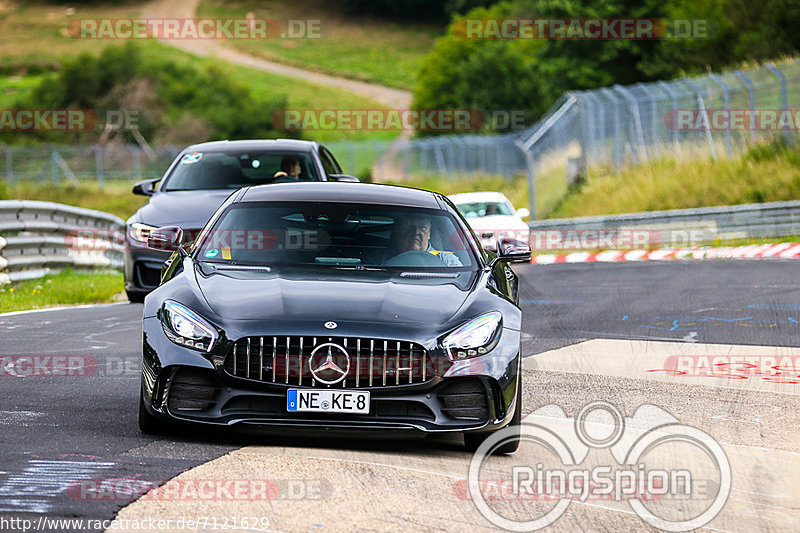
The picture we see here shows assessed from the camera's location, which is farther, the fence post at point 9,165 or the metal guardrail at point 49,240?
the fence post at point 9,165

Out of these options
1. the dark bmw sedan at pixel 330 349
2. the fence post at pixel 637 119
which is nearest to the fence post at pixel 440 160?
the fence post at pixel 637 119

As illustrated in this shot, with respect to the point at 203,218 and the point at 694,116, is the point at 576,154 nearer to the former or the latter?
the point at 694,116

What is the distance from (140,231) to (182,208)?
463mm

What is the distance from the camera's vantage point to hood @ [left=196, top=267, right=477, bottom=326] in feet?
21.7

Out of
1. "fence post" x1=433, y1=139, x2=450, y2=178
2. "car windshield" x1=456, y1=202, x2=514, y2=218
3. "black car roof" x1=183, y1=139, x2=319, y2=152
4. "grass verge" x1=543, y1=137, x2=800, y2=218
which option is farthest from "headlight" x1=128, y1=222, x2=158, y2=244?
"fence post" x1=433, y1=139, x2=450, y2=178

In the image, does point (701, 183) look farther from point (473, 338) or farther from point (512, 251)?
point (473, 338)

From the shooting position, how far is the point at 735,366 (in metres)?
9.98

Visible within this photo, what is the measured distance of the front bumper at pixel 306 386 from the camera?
6.47 m

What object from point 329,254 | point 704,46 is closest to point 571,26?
point 704,46

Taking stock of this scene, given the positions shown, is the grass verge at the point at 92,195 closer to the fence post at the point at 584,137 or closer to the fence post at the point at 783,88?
the fence post at the point at 584,137

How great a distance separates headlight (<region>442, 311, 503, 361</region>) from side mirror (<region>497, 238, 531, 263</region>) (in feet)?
4.63

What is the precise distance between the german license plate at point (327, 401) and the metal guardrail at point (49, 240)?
9922mm

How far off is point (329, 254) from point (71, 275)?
458 inches

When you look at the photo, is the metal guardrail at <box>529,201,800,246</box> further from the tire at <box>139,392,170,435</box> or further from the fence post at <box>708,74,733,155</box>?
the tire at <box>139,392,170,435</box>
